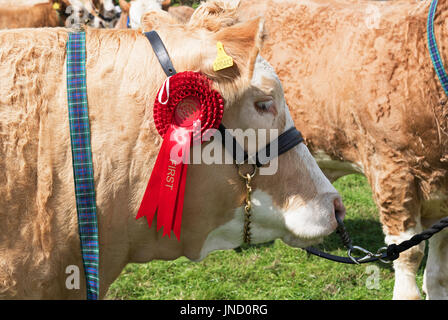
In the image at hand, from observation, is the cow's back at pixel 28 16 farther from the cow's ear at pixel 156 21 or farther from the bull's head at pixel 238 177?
the bull's head at pixel 238 177

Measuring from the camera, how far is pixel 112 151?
167 cm

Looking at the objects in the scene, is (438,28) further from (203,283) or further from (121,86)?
(203,283)

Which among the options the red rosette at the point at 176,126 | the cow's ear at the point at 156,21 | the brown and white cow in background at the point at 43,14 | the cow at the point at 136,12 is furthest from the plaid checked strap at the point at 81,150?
the brown and white cow in background at the point at 43,14

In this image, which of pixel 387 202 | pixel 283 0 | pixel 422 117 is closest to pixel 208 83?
pixel 422 117

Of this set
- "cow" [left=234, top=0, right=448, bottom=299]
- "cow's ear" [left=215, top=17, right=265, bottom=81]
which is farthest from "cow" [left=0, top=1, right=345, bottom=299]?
"cow" [left=234, top=0, right=448, bottom=299]

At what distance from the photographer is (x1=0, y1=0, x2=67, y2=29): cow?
636cm

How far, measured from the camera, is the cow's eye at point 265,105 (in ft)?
5.84

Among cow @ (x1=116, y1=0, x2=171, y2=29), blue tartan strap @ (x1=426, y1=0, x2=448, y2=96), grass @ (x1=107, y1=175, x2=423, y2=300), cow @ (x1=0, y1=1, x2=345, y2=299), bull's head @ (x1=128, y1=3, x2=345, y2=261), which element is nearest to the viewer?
cow @ (x1=0, y1=1, x2=345, y2=299)

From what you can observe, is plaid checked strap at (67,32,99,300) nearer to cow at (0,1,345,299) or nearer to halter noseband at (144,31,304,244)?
cow at (0,1,345,299)

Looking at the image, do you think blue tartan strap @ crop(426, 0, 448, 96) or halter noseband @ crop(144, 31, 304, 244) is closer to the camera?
halter noseband @ crop(144, 31, 304, 244)

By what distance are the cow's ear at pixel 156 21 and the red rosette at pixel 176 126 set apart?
0.28 meters

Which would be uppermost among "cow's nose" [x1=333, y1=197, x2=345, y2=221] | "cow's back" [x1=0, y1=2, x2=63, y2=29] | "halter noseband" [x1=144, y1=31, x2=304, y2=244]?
"cow's back" [x1=0, y1=2, x2=63, y2=29]

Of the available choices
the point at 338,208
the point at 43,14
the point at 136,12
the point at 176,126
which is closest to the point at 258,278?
the point at 338,208

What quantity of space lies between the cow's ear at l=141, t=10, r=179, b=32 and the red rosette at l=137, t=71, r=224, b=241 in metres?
0.28
